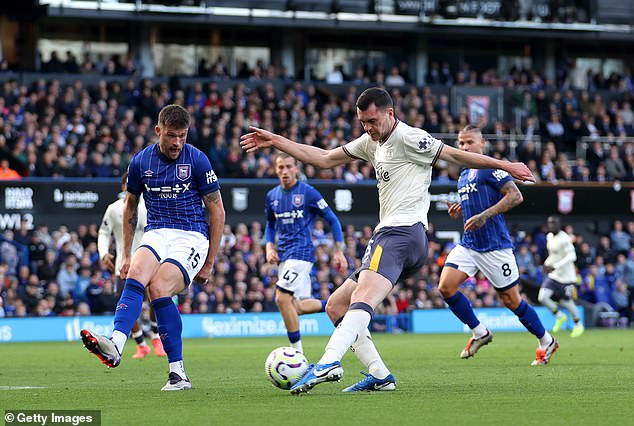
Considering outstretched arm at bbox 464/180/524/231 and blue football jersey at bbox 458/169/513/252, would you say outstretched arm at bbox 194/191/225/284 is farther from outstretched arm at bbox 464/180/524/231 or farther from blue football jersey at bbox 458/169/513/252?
blue football jersey at bbox 458/169/513/252

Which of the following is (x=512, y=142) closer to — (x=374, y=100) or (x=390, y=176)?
(x=390, y=176)

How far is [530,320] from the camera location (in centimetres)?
1395

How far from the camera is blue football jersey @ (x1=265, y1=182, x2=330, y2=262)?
1555 centimetres

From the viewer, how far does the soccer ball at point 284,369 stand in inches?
379

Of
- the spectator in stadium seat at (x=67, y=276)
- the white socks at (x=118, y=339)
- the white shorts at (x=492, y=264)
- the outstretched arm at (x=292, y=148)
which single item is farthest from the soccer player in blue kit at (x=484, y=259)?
the spectator in stadium seat at (x=67, y=276)

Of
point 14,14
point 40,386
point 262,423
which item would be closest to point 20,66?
point 14,14

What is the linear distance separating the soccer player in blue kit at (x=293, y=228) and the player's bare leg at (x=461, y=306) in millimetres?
1674

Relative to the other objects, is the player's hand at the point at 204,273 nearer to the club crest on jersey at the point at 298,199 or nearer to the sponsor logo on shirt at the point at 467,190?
the sponsor logo on shirt at the point at 467,190

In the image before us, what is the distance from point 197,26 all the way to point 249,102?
7.96 meters

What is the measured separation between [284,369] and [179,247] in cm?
148

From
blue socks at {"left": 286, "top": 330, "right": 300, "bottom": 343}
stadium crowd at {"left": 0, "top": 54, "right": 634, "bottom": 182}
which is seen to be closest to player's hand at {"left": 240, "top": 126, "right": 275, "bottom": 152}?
blue socks at {"left": 286, "top": 330, "right": 300, "bottom": 343}

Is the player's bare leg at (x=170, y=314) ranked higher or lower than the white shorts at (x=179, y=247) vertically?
lower

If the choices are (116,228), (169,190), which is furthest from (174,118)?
(116,228)

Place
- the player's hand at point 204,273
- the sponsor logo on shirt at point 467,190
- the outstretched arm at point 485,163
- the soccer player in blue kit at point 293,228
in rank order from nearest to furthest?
the outstretched arm at point 485,163 → the player's hand at point 204,273 → the sponsor logo on shirt at point 467,190 → the soccer player in blue kit at point 293,228
